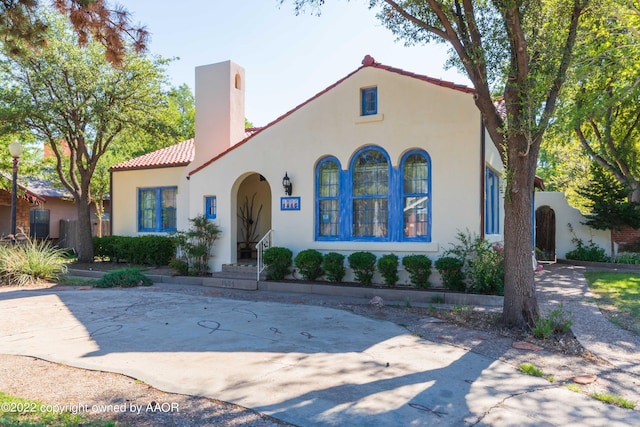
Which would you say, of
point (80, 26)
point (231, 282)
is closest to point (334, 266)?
point (231, 282)

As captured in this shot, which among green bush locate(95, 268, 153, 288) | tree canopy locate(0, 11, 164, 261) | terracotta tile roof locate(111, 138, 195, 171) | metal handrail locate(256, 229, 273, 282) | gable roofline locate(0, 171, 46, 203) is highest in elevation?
tree canopy locate(0, 11, 164, 261)

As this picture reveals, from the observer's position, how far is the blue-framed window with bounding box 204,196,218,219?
1284 centimetres

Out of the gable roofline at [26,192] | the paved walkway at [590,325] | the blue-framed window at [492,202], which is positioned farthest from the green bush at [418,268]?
the gable roofline at [26,192]

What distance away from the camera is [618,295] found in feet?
32.2

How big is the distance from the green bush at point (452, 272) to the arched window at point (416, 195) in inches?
35.9

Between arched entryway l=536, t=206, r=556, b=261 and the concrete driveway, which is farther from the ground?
arched entryway l=536, t=206, r=556, b=261

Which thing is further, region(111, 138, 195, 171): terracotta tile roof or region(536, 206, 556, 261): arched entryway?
region(536, 206, 556, 261): arched entryway

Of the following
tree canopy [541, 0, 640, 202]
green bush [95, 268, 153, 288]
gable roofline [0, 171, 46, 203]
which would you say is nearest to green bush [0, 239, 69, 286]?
green bush [95, 268, 153, 288]

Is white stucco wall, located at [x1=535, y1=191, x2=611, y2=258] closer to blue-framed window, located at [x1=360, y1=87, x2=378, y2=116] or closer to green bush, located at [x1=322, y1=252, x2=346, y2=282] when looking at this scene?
blue-framed window, located at [x1=360, y1=87, x2=378, y2=116]

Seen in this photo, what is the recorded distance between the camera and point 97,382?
177 inches

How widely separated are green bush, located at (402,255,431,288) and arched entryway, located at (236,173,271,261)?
6686 millimetres

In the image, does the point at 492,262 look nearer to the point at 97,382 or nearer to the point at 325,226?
the point at 325,226

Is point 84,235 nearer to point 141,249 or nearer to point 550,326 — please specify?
point 141,249

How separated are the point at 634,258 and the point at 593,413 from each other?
1434 cm
